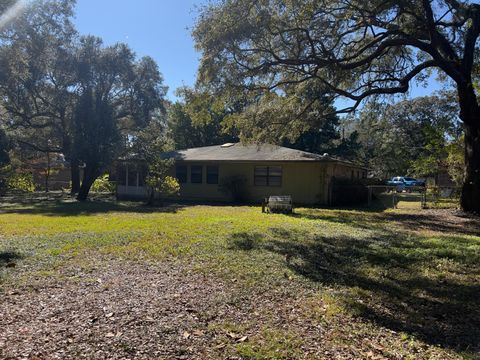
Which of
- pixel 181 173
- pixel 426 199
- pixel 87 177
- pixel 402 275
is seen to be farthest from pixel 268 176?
pixel 402 275

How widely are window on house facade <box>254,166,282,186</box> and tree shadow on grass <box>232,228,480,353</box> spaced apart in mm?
11728

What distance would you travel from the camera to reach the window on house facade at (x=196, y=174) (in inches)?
982

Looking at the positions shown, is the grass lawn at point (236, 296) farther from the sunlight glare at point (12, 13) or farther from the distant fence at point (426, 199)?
the distant fence at point (426, 199)

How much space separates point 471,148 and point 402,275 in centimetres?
1037

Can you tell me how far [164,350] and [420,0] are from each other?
44.4ft

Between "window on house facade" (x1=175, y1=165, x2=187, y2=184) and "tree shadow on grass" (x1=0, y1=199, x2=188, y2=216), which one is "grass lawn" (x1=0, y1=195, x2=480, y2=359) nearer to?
"tree shadow on grass" (x1=0, y1=199, x2=188, y2=216)

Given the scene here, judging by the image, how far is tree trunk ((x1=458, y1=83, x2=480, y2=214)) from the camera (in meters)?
14.6

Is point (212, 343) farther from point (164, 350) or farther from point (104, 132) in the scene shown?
point (104, 132)

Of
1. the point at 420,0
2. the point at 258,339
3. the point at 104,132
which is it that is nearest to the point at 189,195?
the point at 104,132

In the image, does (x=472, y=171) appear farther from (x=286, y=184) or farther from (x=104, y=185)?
(x=104, y=185)

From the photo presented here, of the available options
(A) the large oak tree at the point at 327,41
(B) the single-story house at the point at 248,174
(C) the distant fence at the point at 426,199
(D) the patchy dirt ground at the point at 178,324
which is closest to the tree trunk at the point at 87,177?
(B) the single-story house at the point at 248,174

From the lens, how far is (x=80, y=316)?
4363 millimetres

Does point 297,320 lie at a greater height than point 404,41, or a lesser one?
lesser

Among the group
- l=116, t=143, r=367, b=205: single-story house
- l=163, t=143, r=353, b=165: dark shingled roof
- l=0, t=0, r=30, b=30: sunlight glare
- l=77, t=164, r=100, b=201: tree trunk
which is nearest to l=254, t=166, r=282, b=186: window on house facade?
l=116, t=143, r=367, b=205: single-story house
